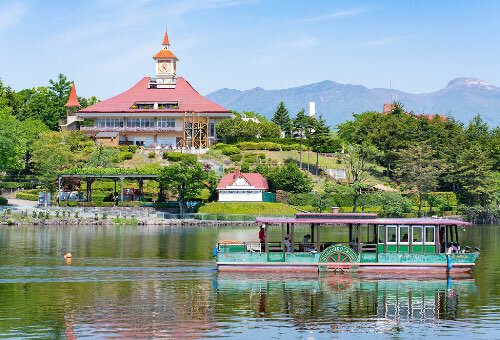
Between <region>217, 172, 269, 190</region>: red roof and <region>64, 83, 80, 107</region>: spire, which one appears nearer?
<region>217, 172, 269, 190</region>: red roof

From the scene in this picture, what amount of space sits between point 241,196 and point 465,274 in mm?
54701

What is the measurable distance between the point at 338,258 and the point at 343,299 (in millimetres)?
7409

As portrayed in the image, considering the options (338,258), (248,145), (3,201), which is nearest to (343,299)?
(338,258)

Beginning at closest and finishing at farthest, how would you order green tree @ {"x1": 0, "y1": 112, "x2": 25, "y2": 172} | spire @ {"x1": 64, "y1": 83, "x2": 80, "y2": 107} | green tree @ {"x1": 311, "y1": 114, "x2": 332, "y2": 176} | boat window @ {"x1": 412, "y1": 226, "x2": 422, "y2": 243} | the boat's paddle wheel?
the boat's paddle wheel < boat window @ {"x1": 412, "y1": 226, "x2": 422, "y2": 243} < green tree @ {"x1": 0, "y1": 112, "x2": 25, "y2": 172} < green tree @ {"x1": 311, "y1": 114, "x2": 332, "y2": 176} < spire @ {"x1": 64, "y1": 83, "x2": 80, "y2": 107}

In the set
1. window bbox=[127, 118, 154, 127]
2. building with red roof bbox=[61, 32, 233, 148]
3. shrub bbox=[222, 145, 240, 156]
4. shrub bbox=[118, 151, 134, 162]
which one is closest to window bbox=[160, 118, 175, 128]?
building with red roof bbox=[61, 32, 233, 148]

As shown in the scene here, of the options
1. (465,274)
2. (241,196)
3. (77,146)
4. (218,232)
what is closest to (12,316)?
(465,274)

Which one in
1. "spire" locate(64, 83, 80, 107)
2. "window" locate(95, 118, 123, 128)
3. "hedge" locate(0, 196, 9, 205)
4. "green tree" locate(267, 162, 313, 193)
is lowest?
"hedge" locate(0, 196, 9, 205)

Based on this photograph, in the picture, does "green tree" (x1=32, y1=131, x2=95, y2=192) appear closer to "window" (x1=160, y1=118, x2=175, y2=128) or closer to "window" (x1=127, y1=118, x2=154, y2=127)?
"window" (x1=127, y1=118, x2=154, y2=127)

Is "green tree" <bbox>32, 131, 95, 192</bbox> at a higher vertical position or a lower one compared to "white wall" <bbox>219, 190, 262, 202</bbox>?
higher

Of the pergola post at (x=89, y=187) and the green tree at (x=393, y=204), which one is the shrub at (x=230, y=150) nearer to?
the pergola post at (x=89, y=187)

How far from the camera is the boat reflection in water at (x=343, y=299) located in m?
33.9

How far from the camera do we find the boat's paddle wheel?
148 ft

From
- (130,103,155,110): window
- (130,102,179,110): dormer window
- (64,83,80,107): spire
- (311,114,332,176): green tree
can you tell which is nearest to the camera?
(311,114,332,176): green tree

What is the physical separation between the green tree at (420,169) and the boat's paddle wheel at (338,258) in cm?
5018
